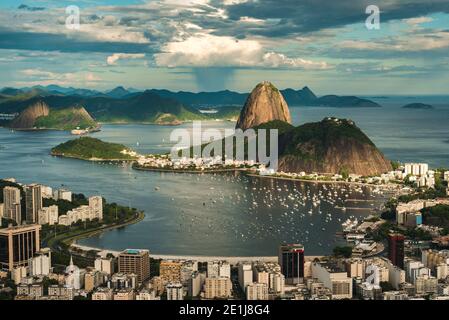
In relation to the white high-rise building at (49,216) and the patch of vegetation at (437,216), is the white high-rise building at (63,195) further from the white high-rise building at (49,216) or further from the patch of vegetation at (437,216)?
the patch of vegetation at (437,216)

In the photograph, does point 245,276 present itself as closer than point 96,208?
Yes

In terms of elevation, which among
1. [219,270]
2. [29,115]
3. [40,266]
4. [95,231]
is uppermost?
[29,115]

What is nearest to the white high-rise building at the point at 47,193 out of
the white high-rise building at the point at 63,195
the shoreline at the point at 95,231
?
the white high-rise building at the point at 63,195

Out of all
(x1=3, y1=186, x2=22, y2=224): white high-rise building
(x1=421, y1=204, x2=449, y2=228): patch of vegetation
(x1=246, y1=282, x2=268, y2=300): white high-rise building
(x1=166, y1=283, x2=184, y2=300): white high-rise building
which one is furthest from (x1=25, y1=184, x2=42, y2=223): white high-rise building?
(x1=421, y1=204, x2=449, y2=228): patch of vegetation

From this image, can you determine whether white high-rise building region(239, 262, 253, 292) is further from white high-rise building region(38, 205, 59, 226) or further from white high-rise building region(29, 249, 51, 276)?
white high-rise building region(38, 205, 59, 226)

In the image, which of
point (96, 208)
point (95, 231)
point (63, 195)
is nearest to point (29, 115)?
point (63, 195)

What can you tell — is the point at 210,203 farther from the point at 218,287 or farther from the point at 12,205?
the point at 218,287
